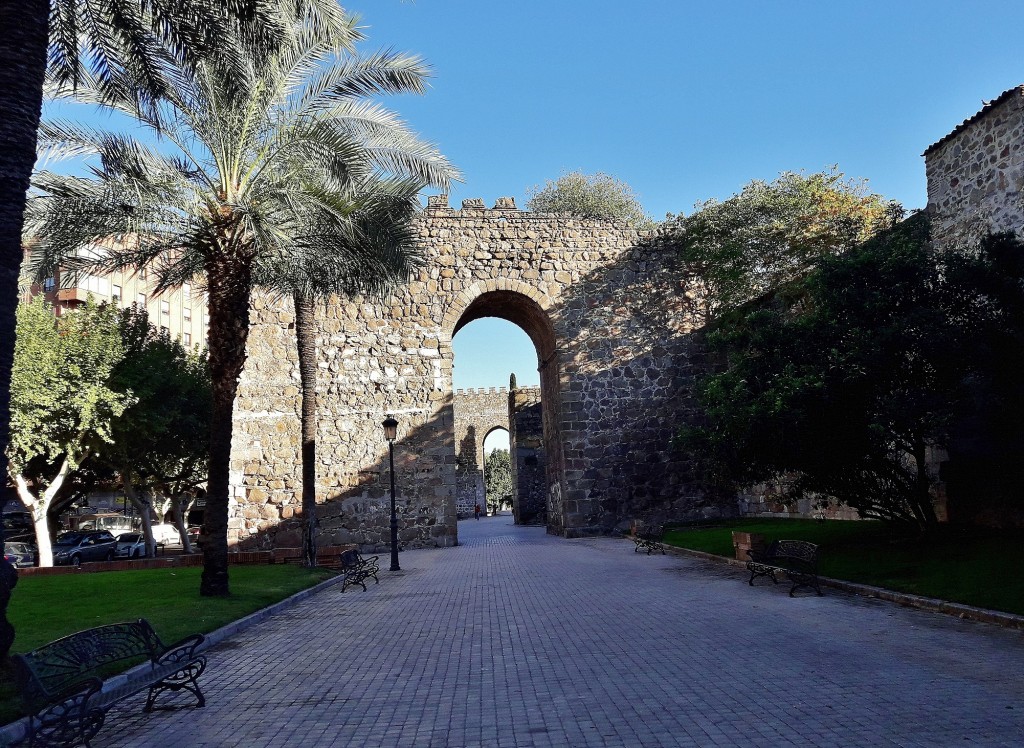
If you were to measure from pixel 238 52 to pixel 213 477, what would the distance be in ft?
20.4

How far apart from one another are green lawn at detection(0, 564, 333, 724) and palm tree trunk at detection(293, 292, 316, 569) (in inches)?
23.8

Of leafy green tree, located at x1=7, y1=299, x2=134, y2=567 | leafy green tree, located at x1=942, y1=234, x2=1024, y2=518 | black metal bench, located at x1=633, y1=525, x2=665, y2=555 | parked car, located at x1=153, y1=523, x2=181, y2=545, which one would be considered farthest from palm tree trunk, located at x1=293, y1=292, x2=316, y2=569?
parked car, located at x1=153, y1=523, x2=181, y2=545

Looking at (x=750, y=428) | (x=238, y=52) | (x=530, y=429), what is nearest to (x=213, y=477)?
(x=238, y=52)

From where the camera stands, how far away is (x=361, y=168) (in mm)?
12836

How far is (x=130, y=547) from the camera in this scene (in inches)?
1048

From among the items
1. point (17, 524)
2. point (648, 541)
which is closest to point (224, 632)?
point (648, 541)

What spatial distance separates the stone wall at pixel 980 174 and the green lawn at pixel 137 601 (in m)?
12.3

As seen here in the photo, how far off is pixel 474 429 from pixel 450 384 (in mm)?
29084

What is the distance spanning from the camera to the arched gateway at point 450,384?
67.6 feet

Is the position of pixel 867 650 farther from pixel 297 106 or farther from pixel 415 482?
pixel 415 482

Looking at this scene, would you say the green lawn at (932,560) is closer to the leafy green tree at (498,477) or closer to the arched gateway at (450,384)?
the arched gateway at (450,384)

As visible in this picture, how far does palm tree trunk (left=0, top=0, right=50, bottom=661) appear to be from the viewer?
19.3ft

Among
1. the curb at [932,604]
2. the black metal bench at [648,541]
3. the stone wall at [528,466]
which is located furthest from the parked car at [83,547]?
the curb at [932,604]

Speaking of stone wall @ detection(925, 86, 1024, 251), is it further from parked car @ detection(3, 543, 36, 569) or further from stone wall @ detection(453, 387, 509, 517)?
stone wall @ detection(453, 387, 509, 517)
